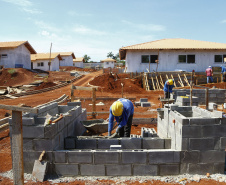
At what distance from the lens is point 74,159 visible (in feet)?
14.1

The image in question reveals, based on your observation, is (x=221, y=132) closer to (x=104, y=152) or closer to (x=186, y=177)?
(x=186, y=177)

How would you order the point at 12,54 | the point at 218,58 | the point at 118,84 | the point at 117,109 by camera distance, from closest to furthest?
the point at 117,109 → the point at 118,84 → the point at 218,58 → the point at 12,54

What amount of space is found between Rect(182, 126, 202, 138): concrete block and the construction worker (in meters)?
1.51

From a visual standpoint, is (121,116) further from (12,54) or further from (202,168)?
(12,54)

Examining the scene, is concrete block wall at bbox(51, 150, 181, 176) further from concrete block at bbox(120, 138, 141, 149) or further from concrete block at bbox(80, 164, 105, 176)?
concrete block at bbox(120, 138, 141, 149)

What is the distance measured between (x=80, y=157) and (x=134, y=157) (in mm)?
1143

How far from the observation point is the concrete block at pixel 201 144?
4281mm

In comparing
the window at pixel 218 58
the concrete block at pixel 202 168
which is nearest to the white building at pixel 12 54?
the window at pixel 218 58

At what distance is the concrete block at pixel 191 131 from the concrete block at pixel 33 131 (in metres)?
2.98

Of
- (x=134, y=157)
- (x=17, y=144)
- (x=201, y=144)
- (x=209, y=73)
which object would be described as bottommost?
(x=134, y=157)

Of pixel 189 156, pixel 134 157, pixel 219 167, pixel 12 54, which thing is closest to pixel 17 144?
pixel 134 157

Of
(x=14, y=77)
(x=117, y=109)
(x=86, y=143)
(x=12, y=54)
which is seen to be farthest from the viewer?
(x=12, y=54)

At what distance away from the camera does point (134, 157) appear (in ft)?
14.0

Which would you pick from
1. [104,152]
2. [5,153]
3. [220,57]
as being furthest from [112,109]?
[220,57]
